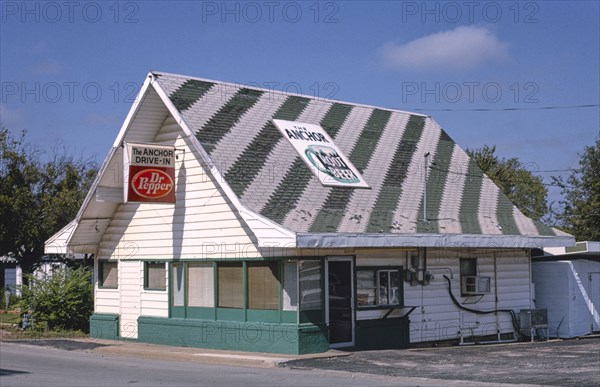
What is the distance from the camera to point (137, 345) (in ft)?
70.4

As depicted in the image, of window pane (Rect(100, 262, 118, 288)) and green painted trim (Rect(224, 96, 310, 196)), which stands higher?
green painted trim (Rect(224, 96, 310, 196))

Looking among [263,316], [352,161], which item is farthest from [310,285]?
[352,161]

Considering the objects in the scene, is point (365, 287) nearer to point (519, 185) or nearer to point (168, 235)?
point (168, 235)

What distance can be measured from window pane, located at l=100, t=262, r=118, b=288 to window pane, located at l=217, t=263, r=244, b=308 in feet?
15.0

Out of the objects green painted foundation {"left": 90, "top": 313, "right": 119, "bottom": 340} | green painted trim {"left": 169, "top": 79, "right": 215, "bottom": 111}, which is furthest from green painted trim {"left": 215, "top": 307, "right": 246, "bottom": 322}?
green painted trim {"left": 169, "top": 79, "right": 215, "bottom": 111}

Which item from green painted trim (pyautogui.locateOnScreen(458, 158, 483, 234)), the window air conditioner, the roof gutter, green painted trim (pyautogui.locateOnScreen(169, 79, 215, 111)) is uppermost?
green painted trim (pyautogui.locateOnScreen(169, 79, 215, 111))

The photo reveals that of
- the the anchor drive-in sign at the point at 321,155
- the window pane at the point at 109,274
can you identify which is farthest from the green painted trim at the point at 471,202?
the window pane at the point at 109,274

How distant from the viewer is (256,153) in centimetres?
2033

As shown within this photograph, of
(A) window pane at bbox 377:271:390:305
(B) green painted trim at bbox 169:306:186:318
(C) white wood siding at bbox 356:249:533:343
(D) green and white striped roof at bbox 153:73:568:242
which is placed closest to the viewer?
(D) green and white striped roof at bbox 153:73:568:242

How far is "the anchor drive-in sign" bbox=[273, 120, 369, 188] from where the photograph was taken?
21.0 metres

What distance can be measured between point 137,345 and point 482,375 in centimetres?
972

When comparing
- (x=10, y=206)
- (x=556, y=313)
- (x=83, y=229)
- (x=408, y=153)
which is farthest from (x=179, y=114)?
(x=10, y=206)

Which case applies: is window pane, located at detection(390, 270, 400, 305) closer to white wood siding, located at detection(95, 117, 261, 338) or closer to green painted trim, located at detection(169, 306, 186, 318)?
white wood siding, located at detection(95, 117, 261, 338)

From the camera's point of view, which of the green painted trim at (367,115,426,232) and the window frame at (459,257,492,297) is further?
the window frame at (459,257,492,297)
